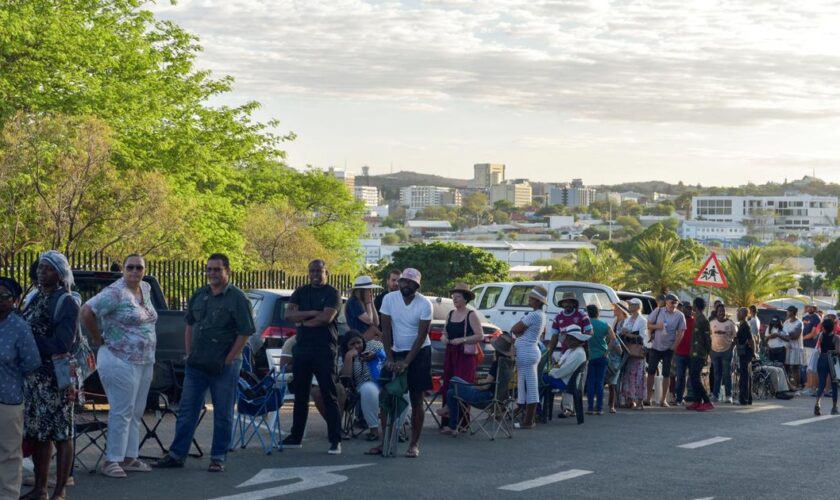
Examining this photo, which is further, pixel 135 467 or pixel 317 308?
pixel 317 308

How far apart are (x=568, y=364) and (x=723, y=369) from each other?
5.48m

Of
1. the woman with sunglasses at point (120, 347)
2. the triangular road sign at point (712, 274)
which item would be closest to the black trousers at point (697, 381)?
the triangular road sign at point (712, 274)

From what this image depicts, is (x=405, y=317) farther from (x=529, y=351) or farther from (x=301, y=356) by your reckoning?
(x=529, y=351)

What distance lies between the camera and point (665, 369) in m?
19.4

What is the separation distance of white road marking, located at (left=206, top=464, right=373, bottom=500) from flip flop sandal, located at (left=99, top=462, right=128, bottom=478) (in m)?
1.01

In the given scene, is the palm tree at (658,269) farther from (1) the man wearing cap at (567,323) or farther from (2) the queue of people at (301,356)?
(1) the man wearing cap at (567,323)

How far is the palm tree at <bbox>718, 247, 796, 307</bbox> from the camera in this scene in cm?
5503

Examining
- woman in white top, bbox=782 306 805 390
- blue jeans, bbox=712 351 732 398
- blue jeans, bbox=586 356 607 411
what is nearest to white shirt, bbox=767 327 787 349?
woman in white top, bbox=782 306 805 390

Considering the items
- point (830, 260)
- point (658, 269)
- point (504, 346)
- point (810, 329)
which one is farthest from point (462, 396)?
point (830, 260)

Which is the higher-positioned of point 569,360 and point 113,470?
point 569,360

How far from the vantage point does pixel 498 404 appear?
569 inches

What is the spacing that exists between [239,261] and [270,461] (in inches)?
1119

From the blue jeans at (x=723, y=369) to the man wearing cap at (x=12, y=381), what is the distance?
45.8ft

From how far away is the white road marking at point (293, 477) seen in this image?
1011 cm
